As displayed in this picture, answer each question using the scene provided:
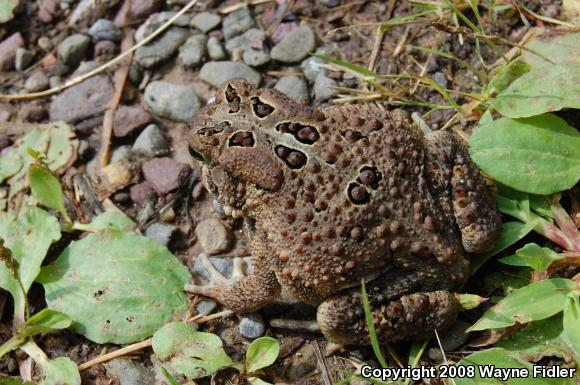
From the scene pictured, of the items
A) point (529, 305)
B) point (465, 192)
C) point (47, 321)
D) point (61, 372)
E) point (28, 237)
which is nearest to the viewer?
point (529, 305)

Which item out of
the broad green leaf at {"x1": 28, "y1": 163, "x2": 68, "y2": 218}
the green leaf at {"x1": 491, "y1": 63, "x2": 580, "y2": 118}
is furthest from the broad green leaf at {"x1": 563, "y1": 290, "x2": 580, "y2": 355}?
the broad green leaf at {"x1": 28, "y1": 163, "x2": 68, "y2": 218}

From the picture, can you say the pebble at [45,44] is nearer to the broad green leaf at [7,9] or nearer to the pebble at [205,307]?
the broad green leaf at [7,9]

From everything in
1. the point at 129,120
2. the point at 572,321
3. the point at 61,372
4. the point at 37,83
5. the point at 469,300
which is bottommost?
the point at 61,372

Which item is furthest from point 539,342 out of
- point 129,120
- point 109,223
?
point 129,120

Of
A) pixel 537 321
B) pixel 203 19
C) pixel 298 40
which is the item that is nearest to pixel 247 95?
pixel 298 40

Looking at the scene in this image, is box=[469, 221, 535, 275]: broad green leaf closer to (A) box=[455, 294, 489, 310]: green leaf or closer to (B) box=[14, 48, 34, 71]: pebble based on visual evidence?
(A) box=[455, 294, 489, 310]: green leaf

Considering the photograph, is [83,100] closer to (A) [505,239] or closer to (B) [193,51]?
(B) [193,51]

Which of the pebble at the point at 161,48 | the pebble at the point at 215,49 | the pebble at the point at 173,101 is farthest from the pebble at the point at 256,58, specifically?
the pebble at the point at 161,48
